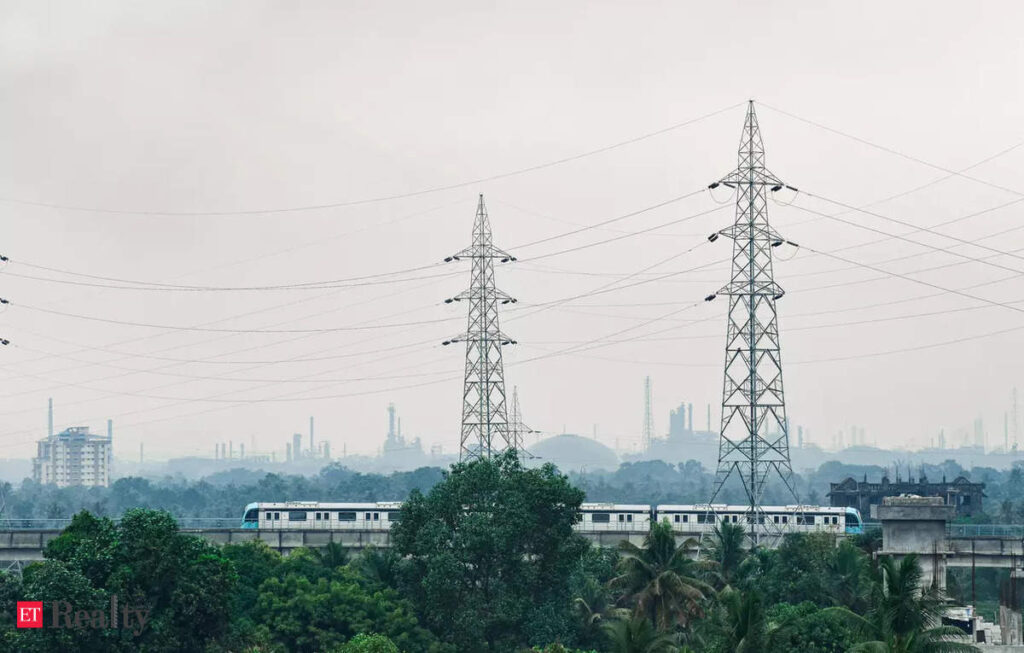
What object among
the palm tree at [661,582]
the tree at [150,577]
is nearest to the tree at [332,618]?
the tree at [150,577]

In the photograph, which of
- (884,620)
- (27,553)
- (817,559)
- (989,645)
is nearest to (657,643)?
(884,620)

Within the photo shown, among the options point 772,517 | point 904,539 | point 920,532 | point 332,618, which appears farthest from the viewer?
point 772,517

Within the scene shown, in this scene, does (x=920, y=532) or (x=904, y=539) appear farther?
(x=904, y=539)

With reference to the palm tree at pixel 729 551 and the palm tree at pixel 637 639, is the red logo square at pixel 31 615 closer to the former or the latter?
the palm tree at pixel 637 639

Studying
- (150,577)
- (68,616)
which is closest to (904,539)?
(150,577)

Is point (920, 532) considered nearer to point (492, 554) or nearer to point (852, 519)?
point (492, 554)

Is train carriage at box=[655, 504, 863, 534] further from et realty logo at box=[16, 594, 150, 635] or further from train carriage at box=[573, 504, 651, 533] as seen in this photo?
et realty logo at box=[16, 594, 150, 635]
